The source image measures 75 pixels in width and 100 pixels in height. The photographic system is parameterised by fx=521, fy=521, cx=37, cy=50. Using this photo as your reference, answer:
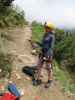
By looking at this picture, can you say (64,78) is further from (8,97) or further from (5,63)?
(8,97)

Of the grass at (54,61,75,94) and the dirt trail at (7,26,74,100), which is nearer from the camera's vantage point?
the dirt trail at (7,26,74,100)

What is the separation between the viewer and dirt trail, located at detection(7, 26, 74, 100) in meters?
13.3

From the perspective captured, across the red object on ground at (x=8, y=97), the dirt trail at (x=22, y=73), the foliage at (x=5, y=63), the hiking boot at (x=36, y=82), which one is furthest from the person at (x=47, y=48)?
the red object on ground at (x=8, y=97)

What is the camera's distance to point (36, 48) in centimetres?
1616

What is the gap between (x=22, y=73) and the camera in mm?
14250

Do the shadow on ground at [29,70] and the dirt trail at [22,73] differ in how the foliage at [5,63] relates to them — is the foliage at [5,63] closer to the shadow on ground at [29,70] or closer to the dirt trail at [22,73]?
the dirt trail at [22,73]

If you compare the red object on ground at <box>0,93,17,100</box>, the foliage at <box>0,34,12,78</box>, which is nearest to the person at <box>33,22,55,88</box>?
the foliage at <box>0,34,12,78</box>

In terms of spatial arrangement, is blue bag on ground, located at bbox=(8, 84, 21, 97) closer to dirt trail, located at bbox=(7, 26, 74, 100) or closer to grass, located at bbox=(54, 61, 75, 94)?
dirt trail, located at bbox=(7, 26, 74, 100)

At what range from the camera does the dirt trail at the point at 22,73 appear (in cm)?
1334

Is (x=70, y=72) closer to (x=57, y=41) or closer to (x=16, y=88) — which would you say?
(x=57, y=41)

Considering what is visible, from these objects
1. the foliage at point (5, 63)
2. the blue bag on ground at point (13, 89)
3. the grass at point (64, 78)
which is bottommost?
the grass at point (64, 78)

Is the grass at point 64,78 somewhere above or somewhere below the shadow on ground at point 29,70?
below

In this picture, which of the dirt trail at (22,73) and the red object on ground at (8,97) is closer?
the red object on ground at (8,97)

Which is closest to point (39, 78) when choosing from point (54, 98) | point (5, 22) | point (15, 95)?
point (54, 98)
